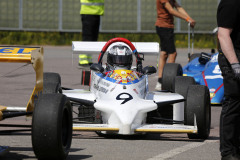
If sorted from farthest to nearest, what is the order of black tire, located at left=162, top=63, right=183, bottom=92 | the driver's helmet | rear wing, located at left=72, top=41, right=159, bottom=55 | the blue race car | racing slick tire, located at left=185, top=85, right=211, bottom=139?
the blue race car, black tire, located at left=162, top=63, right=183, bottom=92, rear wing, located at left=72, top=41, right=159, bottom=55, the driver's helmet, racing slick tire, located at left=185, top=85, right=211, bottom=139

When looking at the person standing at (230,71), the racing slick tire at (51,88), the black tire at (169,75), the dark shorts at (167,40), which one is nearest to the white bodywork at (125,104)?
the racing slick tire at (51,88)

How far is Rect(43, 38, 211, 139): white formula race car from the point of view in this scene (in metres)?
8.39

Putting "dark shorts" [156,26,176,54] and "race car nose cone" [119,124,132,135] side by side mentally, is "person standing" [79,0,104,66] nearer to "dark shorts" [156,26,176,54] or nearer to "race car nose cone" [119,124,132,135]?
"dark shorts" [156,26,176,54]

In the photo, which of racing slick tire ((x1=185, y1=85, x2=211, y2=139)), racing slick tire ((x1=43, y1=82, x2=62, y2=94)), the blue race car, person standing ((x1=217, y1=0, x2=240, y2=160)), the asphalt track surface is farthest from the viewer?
the blue race car

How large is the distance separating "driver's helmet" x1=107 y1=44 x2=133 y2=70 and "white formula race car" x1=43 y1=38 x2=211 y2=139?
131 millimetres

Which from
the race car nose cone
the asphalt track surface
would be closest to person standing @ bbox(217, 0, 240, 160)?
the asphalt track surface

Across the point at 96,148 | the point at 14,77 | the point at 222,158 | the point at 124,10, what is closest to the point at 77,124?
the point at 96,148

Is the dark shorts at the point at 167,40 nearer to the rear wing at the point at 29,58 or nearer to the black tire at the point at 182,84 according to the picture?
the black tire at the point at 182,84

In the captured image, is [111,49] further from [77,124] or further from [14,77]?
[14,77]

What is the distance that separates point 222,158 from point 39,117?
5.70 feet

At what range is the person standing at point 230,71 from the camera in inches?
273

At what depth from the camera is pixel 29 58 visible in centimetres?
725

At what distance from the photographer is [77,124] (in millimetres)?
8422

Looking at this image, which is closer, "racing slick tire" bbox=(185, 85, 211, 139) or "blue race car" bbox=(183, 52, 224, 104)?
"racing slick tire" bbox=(185, 85, 211, 139)
